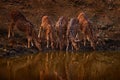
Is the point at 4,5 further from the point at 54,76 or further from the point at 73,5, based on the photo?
the point at 54,76

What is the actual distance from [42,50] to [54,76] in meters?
6.83

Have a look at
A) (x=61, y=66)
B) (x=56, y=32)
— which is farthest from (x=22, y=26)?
(x=61, y=66)

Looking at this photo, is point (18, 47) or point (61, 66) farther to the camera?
point (18, 47)

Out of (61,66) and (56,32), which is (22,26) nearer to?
(56,32)

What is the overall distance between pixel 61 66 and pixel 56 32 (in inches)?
245

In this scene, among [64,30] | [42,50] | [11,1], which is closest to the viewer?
[42,50]

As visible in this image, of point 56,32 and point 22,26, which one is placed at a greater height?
point 22,26

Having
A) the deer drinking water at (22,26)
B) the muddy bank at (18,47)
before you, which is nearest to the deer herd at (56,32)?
the deer drinking water at (22,26)

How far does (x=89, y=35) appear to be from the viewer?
2559 cm

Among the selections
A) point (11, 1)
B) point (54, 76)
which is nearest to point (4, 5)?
point (11, 1)

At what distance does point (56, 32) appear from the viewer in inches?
968

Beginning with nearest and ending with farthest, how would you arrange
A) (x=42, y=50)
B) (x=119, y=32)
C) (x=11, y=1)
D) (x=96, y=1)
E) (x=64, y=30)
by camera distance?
(x=42, y=50)
(x=64, y=30)
(x=119, y=32)
(x=11, y=1)
(x=96, y=1)

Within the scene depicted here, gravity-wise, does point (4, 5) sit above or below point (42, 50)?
above

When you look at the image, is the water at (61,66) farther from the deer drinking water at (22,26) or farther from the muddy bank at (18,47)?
the deer drinking water at (22,26)
